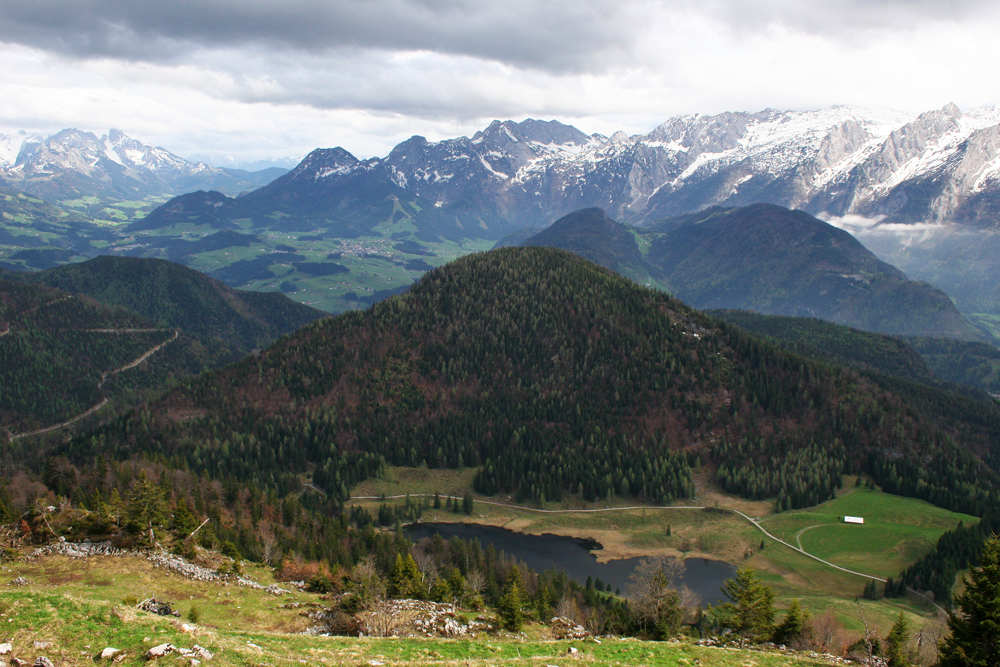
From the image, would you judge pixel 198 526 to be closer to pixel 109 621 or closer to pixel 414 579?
pixel 414 579

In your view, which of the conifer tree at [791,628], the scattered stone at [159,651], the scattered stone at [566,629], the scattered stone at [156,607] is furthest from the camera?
the conifer tree at [791,628]

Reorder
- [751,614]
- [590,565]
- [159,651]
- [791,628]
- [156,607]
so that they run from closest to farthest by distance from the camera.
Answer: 1. [159,651]
2. [156,607]
3. [791,628]
4. [751,614]
5. [590,565]

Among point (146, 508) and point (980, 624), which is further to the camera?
point (146, 508)

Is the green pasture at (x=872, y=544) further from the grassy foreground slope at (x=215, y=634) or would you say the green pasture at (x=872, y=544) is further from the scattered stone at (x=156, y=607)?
the scattered stone at (x=156, y=607)

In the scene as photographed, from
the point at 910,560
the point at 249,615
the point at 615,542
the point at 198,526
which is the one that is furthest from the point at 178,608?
the point at 910,560

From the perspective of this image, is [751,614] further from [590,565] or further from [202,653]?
[590,565]

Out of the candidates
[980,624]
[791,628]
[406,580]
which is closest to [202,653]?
[406,580]

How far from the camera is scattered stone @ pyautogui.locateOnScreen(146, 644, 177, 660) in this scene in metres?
54.2

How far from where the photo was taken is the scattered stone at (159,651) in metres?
54.2

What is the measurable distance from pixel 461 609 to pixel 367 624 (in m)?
27.2

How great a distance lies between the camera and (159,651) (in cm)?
5453

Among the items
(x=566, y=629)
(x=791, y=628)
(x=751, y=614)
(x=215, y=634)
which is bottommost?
(x=566, y=629)

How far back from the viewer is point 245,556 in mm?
120125

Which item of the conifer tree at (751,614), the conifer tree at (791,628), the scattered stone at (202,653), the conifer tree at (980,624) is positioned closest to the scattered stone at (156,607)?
the scattered stone at (202,653)
